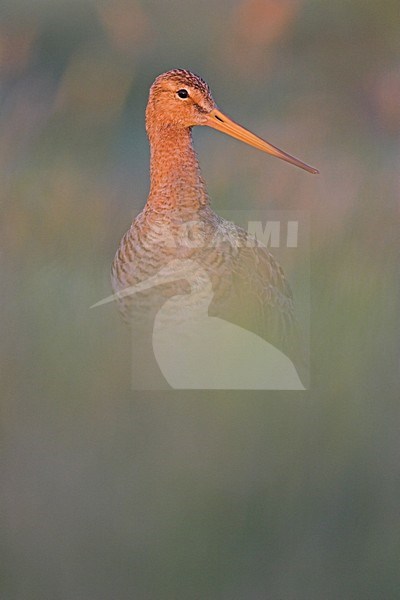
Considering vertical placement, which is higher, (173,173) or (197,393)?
(173,173)

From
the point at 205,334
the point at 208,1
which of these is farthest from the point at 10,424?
the point at 208,1

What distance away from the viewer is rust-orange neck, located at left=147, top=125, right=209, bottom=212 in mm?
1483

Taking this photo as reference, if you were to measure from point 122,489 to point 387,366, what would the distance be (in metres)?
0.54

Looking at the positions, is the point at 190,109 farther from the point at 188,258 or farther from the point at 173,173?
the point at 188,258

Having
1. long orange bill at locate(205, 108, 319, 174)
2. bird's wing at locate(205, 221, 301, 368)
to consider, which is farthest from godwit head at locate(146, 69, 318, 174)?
bird's wing at locate(205, 221, 301, 368)

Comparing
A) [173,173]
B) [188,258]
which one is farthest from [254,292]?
[173,173]

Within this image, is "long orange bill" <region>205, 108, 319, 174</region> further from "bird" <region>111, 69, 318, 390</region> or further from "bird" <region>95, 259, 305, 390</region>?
"bird" <region>95, 259, 305, 390</region>

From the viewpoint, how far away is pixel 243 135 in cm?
144

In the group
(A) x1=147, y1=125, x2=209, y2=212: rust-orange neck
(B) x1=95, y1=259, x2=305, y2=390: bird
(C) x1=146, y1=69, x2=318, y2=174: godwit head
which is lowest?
(B) x1=95, y1=259, x2=305, y2=390: bird

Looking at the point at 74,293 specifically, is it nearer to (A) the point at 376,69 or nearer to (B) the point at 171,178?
(B) the point at 171,178

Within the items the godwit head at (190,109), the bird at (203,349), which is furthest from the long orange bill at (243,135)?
the bird at (203,349)

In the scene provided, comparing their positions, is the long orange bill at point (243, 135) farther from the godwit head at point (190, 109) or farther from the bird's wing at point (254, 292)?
the bird's wing at point (254, 292)

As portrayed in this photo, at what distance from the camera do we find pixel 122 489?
5.05ft

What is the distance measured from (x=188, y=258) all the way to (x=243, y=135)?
9.5 inches
